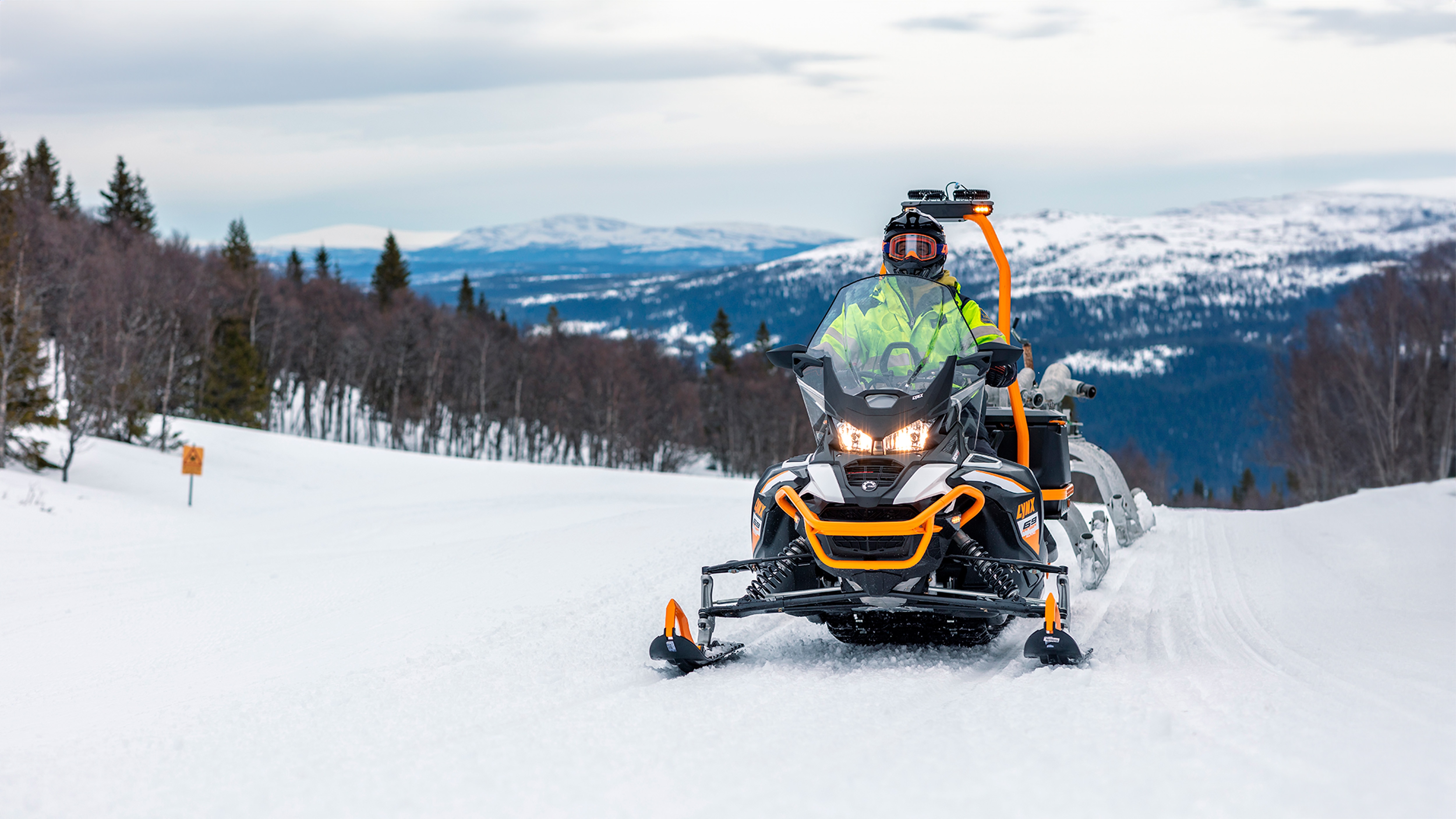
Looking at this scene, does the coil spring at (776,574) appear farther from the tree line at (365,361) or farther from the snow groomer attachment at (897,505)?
the tree line at (365,361)

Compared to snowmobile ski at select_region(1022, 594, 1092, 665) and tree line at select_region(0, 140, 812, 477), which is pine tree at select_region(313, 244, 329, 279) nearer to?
tree line at select_region(0, 140, 812, 477)

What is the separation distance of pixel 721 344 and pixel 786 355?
3158 inches

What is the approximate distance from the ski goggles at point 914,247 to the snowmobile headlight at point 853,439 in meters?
1.59

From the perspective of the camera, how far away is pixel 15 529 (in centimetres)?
1522

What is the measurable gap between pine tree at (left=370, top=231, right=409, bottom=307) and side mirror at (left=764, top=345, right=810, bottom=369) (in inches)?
3287

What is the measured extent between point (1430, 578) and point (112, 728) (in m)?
8.50

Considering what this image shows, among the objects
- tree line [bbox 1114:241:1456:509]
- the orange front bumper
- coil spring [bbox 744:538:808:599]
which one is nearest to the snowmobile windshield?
the orange front bumper

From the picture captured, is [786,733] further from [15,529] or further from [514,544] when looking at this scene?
[15,529]

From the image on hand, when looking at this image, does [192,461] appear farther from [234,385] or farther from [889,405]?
[234,385]

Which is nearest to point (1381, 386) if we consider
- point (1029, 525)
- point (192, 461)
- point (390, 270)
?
point (192, 461)

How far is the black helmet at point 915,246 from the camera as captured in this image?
256 inches

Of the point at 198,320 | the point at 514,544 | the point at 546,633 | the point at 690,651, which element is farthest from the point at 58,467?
the point at 198,320

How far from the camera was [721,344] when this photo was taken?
85.8 meters

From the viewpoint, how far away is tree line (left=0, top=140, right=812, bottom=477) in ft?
159
